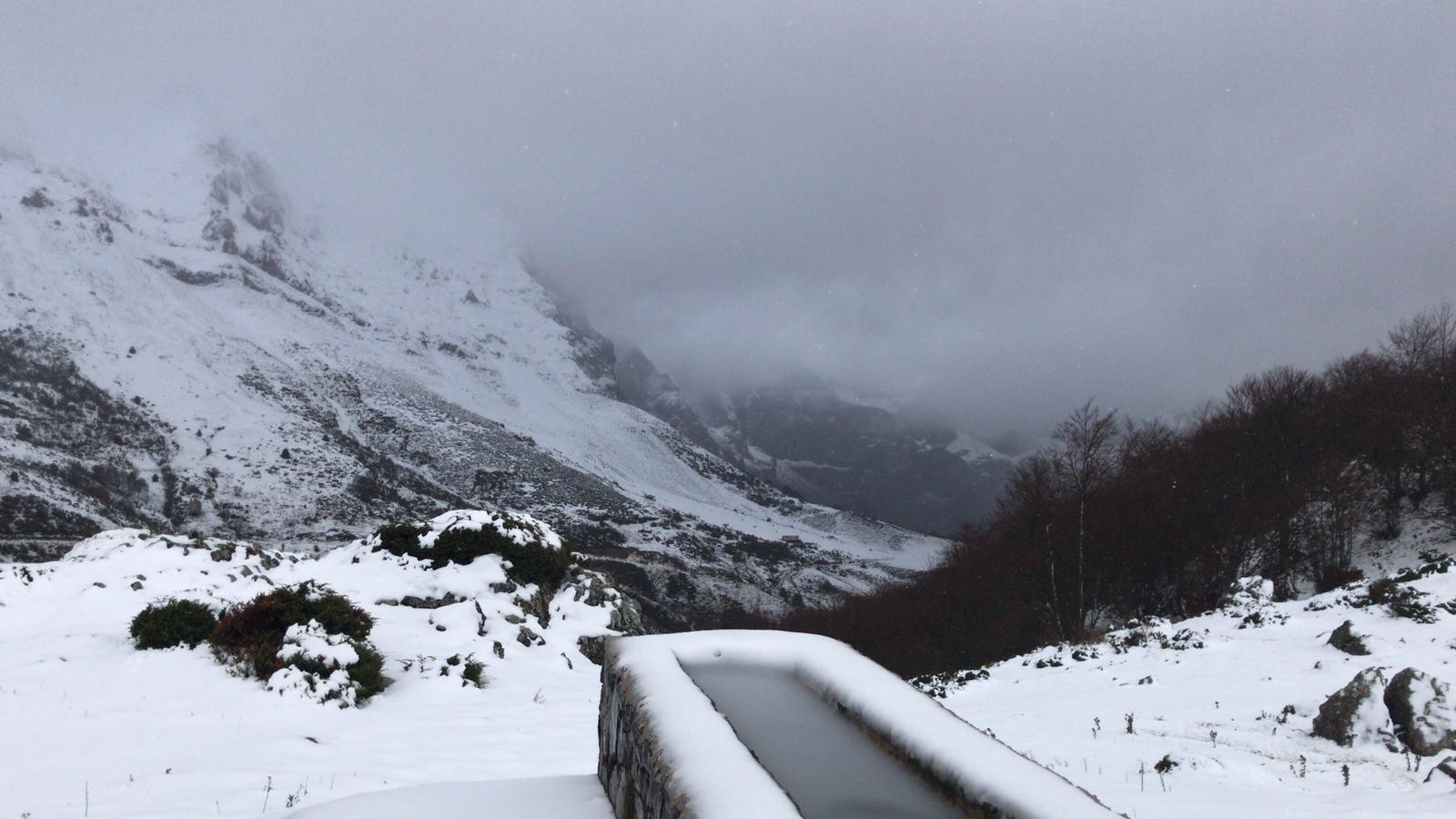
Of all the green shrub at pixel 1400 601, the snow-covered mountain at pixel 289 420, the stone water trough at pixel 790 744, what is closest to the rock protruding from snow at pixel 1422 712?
the green shrub at pixel 1400 601

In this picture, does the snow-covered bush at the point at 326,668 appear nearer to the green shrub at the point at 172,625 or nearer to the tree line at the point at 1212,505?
the green shrub at the point at 172,625

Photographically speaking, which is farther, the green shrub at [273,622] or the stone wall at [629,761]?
the green shrub at [273,622]

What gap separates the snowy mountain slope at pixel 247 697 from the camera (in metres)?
5.36

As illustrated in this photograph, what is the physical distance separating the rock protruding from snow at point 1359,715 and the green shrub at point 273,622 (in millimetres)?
10854

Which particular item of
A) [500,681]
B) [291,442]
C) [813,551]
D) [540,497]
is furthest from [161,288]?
[500,681]

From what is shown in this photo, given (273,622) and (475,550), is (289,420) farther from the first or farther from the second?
(273,622)

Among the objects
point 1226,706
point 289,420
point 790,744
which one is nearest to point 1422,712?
point 1226,706

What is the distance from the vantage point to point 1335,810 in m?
4.58

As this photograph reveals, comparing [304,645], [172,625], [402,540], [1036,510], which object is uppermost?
[1036,510]

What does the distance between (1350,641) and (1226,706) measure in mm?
3142

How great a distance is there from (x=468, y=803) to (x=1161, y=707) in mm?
8425

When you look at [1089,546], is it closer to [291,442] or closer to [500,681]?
[500,681]

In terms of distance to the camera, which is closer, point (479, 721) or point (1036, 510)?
point (479, 721)

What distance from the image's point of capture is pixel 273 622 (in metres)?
8.97
